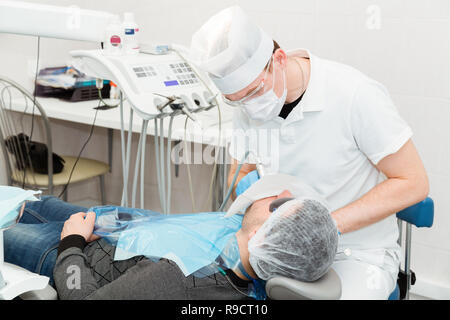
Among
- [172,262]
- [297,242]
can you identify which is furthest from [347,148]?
[172,262]

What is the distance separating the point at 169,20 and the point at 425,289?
191 centimetres

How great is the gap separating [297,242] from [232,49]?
0.52 metres

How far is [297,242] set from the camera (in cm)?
126

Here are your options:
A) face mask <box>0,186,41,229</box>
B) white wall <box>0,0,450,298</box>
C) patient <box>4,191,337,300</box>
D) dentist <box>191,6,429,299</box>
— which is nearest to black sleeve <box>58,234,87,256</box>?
patient <box>4,191,337,300</box>

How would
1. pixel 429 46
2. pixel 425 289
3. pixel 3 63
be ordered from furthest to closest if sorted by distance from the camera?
pixel 3 63, pixel 425 289, pixel 429 46

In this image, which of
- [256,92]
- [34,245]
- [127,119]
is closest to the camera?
[256,92]

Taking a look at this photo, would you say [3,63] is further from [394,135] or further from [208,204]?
Result: [394,135]

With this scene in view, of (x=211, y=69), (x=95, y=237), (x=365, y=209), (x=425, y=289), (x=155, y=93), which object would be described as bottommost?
(x=425, y=289)

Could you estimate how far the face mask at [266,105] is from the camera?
4.96ft

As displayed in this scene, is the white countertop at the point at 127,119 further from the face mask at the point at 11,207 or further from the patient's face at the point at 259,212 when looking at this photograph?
the face mask at the point at 11,207

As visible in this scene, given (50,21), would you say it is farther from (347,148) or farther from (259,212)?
(347,148)
